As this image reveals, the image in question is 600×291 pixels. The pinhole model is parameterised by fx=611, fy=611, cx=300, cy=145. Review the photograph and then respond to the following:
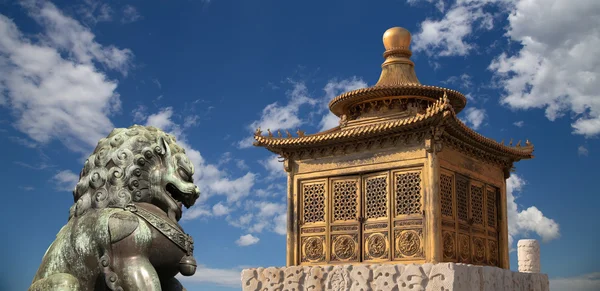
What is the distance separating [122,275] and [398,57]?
14204mm

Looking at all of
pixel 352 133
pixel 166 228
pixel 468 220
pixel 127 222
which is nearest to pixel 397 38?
pixel 352 133

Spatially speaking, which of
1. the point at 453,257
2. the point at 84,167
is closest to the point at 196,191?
the point at 84,167

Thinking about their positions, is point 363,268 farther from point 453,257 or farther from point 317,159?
point 317,159

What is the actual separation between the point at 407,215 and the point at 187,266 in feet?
33.0

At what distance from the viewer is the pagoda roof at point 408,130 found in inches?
508

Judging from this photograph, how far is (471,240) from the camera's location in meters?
14.0

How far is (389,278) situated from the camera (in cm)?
→ 1184

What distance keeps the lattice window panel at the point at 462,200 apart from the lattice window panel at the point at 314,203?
311cm

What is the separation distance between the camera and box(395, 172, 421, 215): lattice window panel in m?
13.2

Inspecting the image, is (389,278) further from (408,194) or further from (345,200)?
(345,200)

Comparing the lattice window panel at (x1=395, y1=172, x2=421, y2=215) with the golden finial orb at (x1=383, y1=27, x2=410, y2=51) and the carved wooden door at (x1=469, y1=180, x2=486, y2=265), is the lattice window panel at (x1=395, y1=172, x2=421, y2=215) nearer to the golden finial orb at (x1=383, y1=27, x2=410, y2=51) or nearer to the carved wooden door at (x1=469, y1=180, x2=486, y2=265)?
the carved wooden door at (x1=469, y1=180, x2=486, y2=265)

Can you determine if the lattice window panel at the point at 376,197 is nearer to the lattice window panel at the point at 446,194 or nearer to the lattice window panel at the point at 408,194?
the lattice window panel at the point at 408,194

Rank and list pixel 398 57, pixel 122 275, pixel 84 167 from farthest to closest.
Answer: pixel 398 57 < pixel 84 167 < pixel 122 275

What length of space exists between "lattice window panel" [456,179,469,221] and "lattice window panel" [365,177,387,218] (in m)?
1.66
